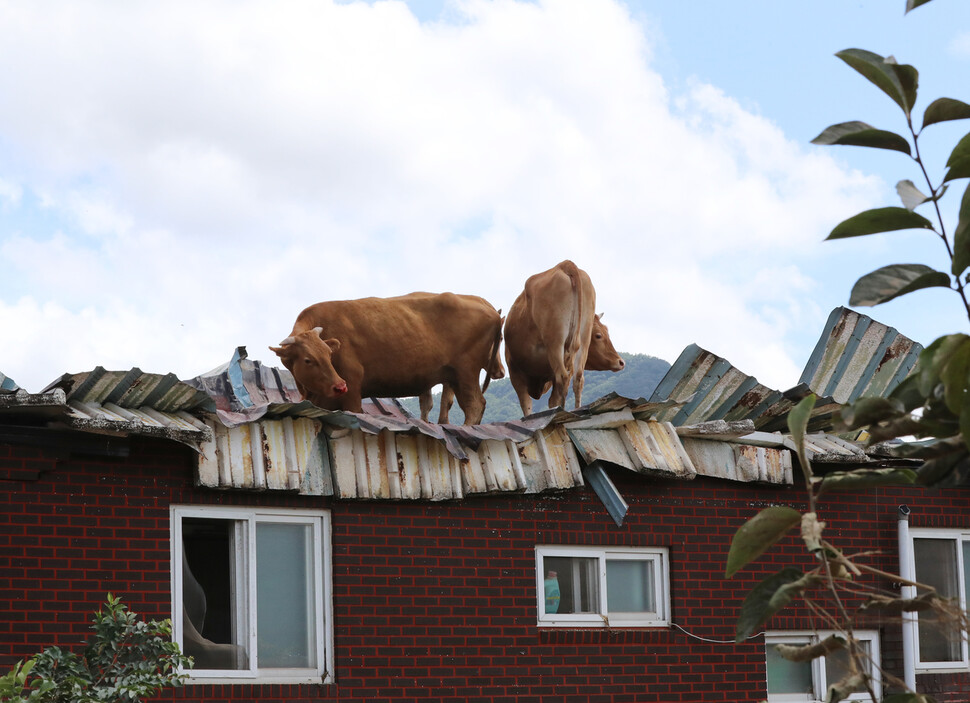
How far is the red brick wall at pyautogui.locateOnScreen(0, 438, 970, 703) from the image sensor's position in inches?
342

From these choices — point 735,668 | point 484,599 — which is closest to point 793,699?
point 735,668

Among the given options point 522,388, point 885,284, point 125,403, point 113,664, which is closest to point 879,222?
point 885,284

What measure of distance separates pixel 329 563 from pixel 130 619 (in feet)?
6.56

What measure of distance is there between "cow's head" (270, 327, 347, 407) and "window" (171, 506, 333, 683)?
1237 mm

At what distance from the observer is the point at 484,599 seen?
1020 centimetres

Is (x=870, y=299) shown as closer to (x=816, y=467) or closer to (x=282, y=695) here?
(x=282, y=695)

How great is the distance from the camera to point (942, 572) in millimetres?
→ 12289

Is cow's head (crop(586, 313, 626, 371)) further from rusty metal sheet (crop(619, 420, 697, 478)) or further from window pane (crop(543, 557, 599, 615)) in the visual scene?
window pane (crop(543, 557, 599, 615))

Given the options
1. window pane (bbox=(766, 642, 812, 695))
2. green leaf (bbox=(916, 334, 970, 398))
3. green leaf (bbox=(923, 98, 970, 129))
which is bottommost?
window pane (bbox=(766, 642, 812, 695))

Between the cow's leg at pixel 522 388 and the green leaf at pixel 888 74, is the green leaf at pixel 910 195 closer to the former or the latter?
the green leaf at pixel 888 74

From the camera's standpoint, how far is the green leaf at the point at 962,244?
10.5 ft

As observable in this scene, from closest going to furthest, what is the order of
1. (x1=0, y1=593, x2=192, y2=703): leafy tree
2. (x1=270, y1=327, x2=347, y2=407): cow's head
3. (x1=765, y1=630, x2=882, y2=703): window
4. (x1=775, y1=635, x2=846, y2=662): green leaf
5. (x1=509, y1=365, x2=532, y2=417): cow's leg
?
(x1=775, y1=635, x2=846, y2=662): green leaf → (x1=0, y1=593, x2=192, y2=703): leafy tree → (x1=270, y1=327, x2=347, y2=407): cow's head → (x1=765, y1=630, x2=882, y2=703): window → (x1=509, y1=365, x2=532, y2=417): cow's leg

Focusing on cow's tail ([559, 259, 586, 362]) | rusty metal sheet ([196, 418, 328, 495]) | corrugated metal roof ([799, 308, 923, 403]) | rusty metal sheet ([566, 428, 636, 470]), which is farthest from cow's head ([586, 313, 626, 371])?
rusty metal sheet ([196, 418, 328, 495])

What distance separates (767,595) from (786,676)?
8630mm
